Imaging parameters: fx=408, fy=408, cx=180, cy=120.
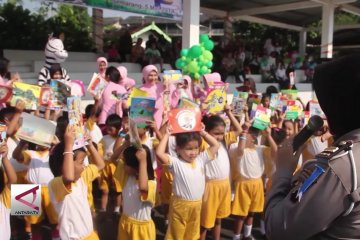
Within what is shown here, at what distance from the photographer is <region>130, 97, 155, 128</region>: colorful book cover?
3098mm

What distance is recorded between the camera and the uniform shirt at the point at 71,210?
105 inches

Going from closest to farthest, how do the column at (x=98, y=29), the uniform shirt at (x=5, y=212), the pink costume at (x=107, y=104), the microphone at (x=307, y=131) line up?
1. the microphone at (x=307, y=131)
2. the uniform shirt at (x=5, y=212)
3. the pink costume at (x=107, y=104)
4. the column at (x=98, y=29)

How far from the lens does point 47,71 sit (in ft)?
17.5

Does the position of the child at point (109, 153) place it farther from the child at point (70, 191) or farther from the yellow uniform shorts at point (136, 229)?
the child at point (70, 191)

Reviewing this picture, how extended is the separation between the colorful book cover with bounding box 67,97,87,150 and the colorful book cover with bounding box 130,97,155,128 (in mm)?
436

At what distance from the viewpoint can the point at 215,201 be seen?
3803 mm

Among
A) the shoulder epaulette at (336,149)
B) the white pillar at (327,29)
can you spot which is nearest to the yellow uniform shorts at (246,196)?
the shoulder epaulette at (336,149)

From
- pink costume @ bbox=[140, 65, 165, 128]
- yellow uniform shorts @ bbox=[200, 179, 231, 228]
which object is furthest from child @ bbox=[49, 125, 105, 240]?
pink costume @ bbox=[140, 65, 165, 128]

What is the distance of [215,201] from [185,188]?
0.61 m

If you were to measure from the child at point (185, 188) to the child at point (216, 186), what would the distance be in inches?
14.5

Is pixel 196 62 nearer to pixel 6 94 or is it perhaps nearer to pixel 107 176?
pixel 107 176

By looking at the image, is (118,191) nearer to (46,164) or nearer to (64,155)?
(46,164)

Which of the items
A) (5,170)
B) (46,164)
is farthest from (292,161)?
(46,164)

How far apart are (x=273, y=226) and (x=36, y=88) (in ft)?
9.28
